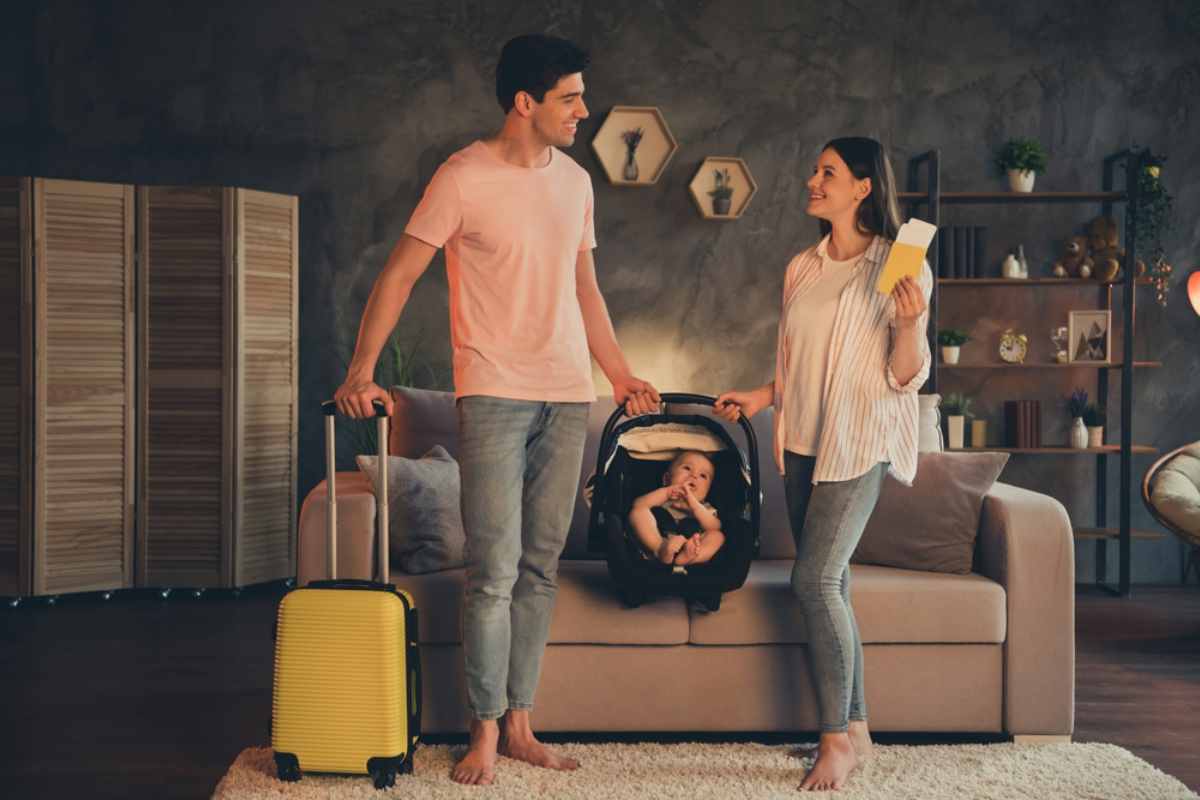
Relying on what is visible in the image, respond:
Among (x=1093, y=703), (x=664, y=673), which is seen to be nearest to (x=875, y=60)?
(x=1093, y=703)

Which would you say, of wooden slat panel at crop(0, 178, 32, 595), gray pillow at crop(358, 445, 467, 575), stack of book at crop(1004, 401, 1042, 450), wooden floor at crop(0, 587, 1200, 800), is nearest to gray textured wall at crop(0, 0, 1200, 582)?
stack of book at crop(1004, 401, 1042, 450)

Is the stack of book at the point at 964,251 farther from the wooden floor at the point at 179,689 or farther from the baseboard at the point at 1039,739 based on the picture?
the baseboard at the point at 1039,739

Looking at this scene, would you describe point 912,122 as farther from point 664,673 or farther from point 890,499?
point 664,673

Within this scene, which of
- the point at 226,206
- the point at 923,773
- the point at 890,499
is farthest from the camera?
the point at 226,206

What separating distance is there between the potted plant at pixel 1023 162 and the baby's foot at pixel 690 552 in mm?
3296

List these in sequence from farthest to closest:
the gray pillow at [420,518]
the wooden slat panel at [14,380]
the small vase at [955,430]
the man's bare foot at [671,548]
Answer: the small vase at [955,430], the wooden slat panel at [14,380], the gray pillow at [420,518], the man's bare foot at [671,548]

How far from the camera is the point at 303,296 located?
546cm

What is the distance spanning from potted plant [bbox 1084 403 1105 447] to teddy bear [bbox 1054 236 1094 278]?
608 millimetres

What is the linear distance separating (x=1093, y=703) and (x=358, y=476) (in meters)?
2.22

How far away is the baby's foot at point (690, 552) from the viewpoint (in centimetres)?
278

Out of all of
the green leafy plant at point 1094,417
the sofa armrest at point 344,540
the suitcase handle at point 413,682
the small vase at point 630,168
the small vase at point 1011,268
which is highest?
the small vase at point 630,168

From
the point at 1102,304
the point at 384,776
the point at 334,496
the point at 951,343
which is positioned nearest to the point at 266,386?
the point at 334,496

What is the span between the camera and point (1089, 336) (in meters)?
5.38

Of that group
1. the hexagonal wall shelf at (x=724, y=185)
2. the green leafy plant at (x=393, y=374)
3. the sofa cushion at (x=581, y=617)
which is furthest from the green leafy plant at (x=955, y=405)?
the sofa cushion at (x=581, y=617)
